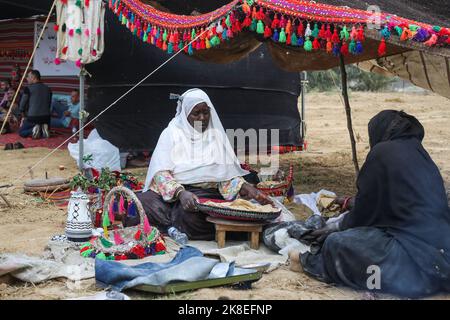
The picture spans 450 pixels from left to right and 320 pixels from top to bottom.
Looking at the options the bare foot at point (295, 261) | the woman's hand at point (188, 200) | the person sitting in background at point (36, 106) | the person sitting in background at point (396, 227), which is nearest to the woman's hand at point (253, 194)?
the woman's hand at point (188, 200)

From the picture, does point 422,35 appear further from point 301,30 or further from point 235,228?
point 235,228

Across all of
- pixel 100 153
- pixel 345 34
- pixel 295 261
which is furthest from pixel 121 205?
pixel 100 153

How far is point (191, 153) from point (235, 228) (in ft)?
3.12

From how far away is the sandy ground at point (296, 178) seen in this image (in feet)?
11.0

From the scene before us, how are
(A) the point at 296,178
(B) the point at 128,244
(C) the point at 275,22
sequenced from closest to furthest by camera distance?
(B) the point at 128,244, (C) the point at 275,22, (A) the point at 296,178

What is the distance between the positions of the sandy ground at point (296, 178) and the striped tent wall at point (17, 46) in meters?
2.35

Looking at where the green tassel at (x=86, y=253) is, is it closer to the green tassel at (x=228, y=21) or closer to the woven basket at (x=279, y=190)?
the green tassel at (x=228, y=21)

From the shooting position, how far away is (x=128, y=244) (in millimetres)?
4035

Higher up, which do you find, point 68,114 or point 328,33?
point 328,33
